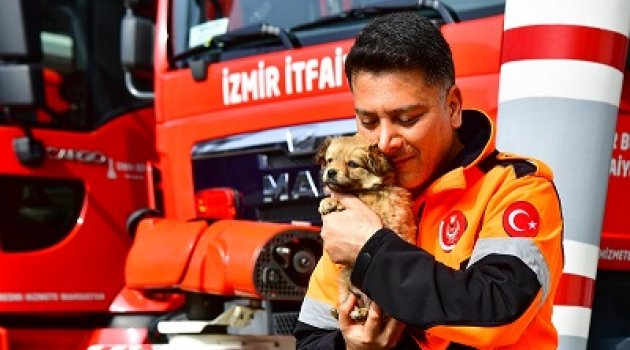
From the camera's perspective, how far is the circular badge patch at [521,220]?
1361mm

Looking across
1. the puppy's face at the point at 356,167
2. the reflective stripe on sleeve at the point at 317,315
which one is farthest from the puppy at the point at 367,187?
the reflective stripe on sleeve at the point at 317,315

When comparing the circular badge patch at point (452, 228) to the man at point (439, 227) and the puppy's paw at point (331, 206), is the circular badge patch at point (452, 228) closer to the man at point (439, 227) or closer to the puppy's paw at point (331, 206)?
the man at point (439, 227)

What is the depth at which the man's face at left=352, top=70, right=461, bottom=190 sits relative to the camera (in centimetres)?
143

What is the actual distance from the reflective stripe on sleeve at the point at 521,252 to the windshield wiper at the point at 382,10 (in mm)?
1735

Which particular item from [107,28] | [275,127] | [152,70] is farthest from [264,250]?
[107,28]

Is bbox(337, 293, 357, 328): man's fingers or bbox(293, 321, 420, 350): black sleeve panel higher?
bbox(337, 293, 357, 328): man's fingers

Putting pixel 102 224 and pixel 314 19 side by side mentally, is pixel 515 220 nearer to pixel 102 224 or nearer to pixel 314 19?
pixel 314 19

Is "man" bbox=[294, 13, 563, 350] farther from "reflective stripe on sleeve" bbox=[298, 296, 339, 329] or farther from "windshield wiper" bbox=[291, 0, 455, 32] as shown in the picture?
"windshield wiper" bbox=[291, 0, 455, 32]

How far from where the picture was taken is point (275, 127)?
135 inches

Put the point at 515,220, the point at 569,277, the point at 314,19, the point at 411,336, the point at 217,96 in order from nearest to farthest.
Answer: the point at 515,220 < the point at 411,336 < the point at 569,277 < the point at 314,19 < the point at 217,96

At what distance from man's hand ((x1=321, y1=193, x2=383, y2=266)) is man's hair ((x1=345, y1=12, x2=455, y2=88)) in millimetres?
215

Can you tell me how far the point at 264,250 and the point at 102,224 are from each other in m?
1.74

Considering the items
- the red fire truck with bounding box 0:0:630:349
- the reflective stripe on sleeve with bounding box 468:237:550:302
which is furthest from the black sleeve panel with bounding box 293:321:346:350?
the red fire truck with bounding box 0:0:630:349

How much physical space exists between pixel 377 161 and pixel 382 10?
1.76m
